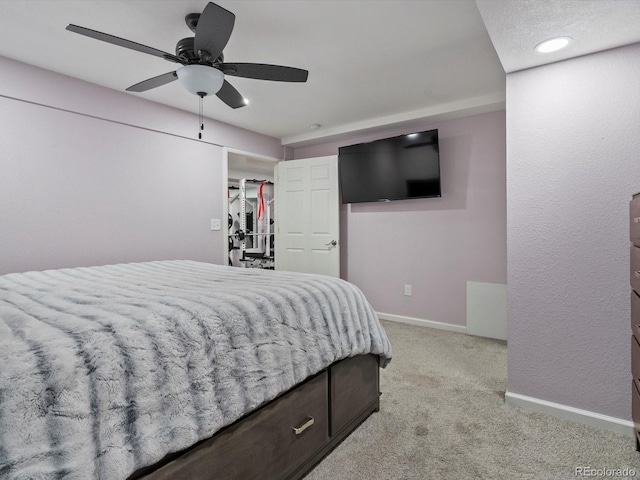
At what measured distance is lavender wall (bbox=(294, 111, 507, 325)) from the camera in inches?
134

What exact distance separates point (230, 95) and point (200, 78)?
41 cm

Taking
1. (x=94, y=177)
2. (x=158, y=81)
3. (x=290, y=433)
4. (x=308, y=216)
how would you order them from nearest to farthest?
(x=290, y=433) < (x=158, y=81) < (x=94, y=177) < (x=308, y=216)

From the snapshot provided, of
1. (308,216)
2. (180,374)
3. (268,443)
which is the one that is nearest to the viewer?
(180,374)

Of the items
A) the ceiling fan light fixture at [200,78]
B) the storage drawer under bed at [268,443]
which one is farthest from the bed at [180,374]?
the ceiling fan light fixture at [200,78]

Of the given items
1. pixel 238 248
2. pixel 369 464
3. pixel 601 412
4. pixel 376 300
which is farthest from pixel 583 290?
pixel 238 248

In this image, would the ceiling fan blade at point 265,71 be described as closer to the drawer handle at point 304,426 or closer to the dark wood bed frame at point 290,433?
the dark wood bed frame at point 290,433

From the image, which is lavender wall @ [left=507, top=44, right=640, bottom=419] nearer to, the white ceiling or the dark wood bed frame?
the white ceiling

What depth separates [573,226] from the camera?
195 cm

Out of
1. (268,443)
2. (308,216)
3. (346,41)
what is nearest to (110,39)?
(346,41)

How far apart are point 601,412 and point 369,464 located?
1.35m

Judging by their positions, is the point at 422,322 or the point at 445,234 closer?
the point at 445,234

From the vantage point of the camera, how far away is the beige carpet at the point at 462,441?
1.55 m

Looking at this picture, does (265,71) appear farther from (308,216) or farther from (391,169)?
(308,216)

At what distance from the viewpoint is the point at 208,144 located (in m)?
3.73
